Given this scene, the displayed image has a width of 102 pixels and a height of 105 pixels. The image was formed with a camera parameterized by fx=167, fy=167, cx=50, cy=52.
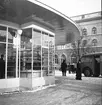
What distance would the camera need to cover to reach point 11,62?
29.7ft

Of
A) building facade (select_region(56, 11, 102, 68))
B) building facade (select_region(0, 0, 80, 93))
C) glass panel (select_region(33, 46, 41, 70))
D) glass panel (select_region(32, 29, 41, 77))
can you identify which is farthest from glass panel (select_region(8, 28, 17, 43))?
building facade (select_region(56, 11, 102, 68))

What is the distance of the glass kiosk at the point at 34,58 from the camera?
9180 millimetres

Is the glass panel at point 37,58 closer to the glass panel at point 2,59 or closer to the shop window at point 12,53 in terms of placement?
the shop window at point 12,53

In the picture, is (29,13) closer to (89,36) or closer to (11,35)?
(11,35)

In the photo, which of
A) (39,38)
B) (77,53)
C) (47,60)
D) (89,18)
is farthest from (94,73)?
(89,18)

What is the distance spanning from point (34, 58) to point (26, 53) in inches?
22.8

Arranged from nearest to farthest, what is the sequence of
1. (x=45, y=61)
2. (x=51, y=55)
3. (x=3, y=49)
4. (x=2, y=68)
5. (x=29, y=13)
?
(x=29, y=13)
(x=2, y=68)
(x=3, y=49)
(x=45, y=61)
(x=51, y=55)

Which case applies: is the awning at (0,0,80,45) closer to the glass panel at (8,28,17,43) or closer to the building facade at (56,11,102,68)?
the glass panel at (8,28,17,43)

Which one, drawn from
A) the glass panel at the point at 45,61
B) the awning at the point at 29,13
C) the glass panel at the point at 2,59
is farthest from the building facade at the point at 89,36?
the glass panel at the point at 2,59

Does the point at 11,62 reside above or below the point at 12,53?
below

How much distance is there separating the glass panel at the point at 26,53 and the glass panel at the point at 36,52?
0.23 m

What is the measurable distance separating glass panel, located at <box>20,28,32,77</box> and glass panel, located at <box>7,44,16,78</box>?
0.47 m

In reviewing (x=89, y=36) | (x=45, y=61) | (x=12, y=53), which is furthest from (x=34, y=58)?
(x=89, y=36)

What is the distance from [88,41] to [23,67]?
115 feet
